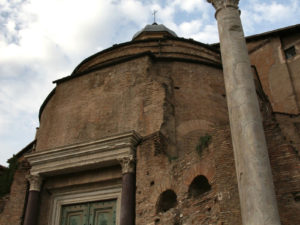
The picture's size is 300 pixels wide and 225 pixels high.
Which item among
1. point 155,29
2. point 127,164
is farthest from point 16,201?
point 155,29

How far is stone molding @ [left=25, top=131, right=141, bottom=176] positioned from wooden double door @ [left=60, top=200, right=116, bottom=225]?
98cm

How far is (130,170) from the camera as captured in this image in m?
8.88

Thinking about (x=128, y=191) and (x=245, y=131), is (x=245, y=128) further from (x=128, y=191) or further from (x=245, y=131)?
(x=128, y=191)

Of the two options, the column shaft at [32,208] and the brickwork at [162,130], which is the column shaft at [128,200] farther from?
the column shaft at [32,208]

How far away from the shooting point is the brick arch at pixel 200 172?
6918mm

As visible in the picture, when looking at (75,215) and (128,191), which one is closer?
(128,191)

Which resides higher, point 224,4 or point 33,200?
point 224,4

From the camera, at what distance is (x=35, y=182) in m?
10.2

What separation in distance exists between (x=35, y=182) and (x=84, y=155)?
1.72m

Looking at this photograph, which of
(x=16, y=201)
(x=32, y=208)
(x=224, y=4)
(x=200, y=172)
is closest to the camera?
(x=224, y=4)

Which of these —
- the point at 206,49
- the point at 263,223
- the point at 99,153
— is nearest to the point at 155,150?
the point at 99,153

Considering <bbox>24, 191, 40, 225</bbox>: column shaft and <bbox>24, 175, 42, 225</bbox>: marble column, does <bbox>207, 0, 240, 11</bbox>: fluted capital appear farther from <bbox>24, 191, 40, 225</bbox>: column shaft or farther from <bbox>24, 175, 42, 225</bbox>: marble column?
<bbox>24, 191, 40, 225</bbox>: column shaft

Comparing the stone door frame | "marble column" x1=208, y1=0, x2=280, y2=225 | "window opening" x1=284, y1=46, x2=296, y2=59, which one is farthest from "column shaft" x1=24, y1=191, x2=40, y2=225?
"window opening" x1=284, y1=46, x2=296, y2=59

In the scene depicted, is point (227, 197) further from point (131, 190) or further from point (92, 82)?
point (92, 82)
